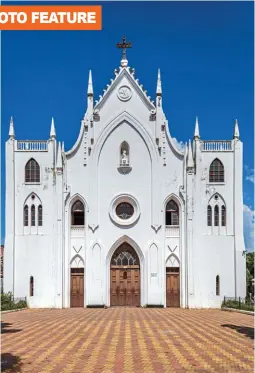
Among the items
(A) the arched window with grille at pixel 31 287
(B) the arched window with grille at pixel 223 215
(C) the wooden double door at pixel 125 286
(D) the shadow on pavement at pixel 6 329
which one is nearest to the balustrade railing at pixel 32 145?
(A) the arched window with grille at pixel 31 287

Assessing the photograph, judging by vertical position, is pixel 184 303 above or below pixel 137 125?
below

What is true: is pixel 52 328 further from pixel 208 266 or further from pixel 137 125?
pixel 137 125

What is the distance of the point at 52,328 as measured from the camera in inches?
780

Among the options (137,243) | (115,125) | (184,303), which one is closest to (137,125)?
(115,125)

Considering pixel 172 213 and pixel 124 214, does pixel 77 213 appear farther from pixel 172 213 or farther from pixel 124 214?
pixel 172 213

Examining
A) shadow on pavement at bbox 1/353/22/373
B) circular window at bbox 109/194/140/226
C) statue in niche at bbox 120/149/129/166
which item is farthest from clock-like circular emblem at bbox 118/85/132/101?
shadow on pavement at bbox 1/353/22/373

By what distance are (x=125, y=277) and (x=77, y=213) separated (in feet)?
17.4

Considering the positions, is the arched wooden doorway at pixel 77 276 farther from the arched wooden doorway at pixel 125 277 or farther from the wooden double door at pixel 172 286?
the wooden double door at pixel 172 286

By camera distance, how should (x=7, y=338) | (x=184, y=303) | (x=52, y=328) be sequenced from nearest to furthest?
(x=7, y=338) < (x=52, y=328) < (x=184, y=303)

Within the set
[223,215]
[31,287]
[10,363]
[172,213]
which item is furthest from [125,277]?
[10,363]

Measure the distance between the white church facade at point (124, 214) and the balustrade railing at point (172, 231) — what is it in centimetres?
7

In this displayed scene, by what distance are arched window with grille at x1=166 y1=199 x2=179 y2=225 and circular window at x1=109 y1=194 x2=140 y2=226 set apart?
6.73 ft

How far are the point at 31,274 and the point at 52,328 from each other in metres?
13.0

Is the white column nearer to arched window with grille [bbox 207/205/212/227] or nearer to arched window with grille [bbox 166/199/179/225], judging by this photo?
arched window with grille [bbox 166/199/179/225]
